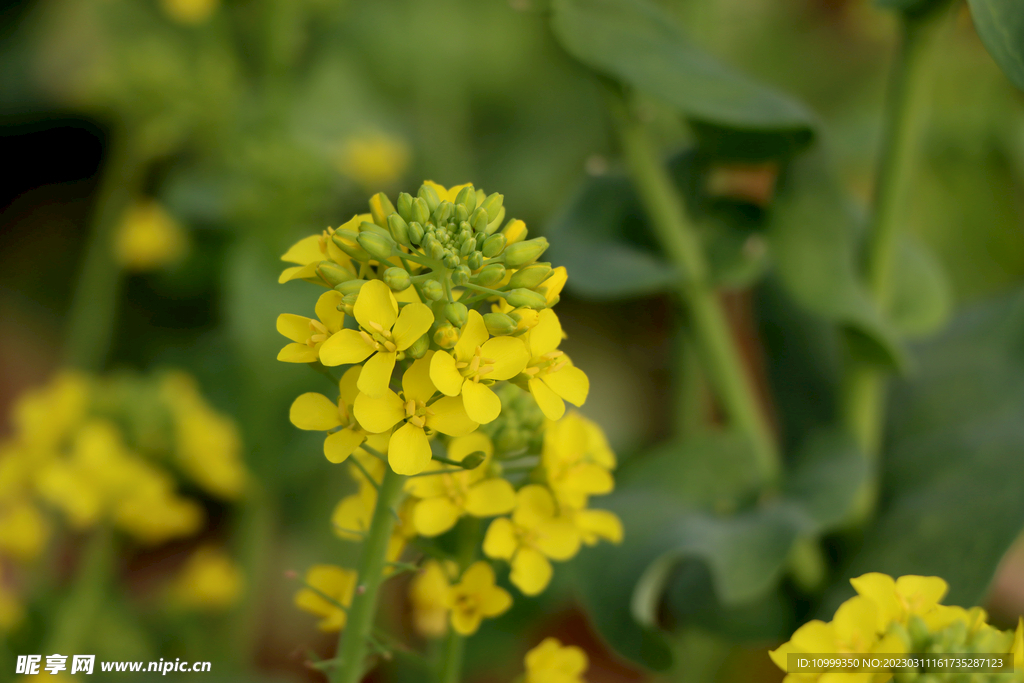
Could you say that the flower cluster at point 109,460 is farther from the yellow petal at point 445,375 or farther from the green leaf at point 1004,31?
the green leaf at point 1004,31

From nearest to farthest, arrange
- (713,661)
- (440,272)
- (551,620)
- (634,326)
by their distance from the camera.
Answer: (440,272), (713,661), (551,620), (634,326)

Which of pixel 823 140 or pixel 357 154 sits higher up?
pixel 357 154

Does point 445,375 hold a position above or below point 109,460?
below

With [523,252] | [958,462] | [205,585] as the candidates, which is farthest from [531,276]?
[205,585]

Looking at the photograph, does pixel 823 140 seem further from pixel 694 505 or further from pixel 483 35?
pixel 483 35

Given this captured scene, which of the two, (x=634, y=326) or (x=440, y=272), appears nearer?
(x=440, y=272)

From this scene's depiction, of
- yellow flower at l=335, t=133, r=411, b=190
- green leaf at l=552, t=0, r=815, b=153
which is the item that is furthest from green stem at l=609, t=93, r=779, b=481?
yellow flower at l=335, t=133, r=411, b=190

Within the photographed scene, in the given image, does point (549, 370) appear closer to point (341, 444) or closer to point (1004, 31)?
point (341, 444)

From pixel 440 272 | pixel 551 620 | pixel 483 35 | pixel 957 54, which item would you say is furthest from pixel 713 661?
pixel 957 54
